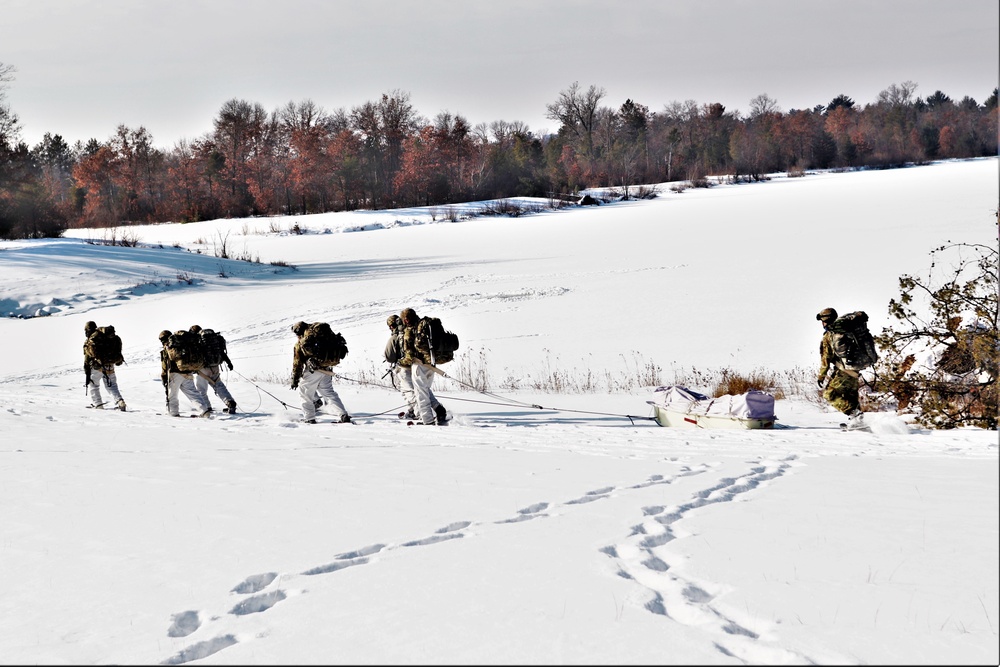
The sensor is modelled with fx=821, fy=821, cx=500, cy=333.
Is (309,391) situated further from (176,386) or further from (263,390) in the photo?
(263,390)

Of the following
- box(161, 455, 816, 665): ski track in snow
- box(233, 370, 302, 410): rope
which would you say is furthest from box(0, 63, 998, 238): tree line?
box(161, 455, 816, 665): ski track in snow

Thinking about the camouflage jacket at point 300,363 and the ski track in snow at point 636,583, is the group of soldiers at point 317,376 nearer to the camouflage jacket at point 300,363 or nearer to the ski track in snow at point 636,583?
the camouflage jacket at point 300,363

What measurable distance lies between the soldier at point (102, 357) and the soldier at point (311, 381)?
4.27 meters

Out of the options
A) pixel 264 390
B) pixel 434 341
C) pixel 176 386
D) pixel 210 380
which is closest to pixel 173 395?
pixel 176 386

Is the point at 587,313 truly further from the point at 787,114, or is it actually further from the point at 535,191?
the point at 787,114

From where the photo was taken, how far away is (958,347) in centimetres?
1079

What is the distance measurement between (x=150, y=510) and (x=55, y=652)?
10.2 ft

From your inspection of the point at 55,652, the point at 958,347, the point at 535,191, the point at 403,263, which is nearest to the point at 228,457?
the point at 55,652

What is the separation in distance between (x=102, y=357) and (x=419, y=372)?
6727 mm

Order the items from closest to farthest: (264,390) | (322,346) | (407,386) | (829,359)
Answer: (829,359) → (322,346) → (407,386) → (264,390)

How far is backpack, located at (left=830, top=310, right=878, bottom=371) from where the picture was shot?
1136 cm

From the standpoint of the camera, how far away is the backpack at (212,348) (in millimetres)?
14383

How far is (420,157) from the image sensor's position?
2982 inches

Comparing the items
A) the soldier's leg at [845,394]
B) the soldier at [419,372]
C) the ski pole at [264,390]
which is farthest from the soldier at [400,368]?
the soldier's leg at [845,394]
